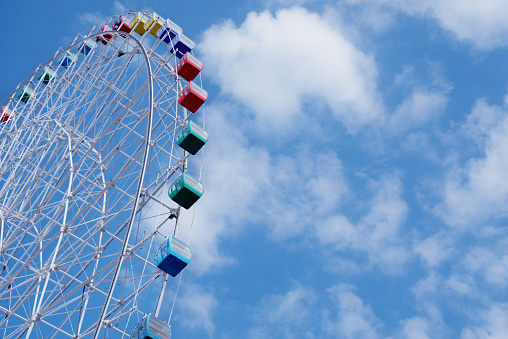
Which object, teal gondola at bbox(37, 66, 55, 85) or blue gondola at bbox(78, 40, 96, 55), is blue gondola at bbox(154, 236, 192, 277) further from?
teal gondola at bbox(37, 66, 55, 85)

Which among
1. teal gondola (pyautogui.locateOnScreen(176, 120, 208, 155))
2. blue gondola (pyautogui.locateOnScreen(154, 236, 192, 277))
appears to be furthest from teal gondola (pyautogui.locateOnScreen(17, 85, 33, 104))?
blue gondola (pyautogui.locateOnScreen(154, 236, 192, 277))

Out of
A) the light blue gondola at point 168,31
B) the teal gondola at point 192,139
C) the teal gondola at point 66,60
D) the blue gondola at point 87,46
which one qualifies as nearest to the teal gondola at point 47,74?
the teal gondola at point 66,60

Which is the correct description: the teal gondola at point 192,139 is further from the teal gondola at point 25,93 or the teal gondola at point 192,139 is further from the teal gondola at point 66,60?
the teal gondola at point 25,93

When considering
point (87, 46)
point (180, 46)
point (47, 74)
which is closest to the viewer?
point (180, 46)

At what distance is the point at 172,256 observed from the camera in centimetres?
1368

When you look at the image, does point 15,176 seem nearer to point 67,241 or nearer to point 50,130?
point 50,130

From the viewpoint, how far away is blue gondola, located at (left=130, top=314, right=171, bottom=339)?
12.5 m

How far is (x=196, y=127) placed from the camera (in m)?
16.7

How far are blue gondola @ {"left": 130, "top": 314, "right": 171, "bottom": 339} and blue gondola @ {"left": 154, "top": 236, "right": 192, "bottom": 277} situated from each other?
1428 millimetres

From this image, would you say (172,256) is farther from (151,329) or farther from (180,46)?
(180,46)

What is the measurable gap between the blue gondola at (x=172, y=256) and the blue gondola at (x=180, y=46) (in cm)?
837

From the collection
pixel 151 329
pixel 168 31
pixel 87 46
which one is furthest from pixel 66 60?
pixel 151 329

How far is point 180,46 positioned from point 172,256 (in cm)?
908

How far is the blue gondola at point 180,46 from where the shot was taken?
20.0m
